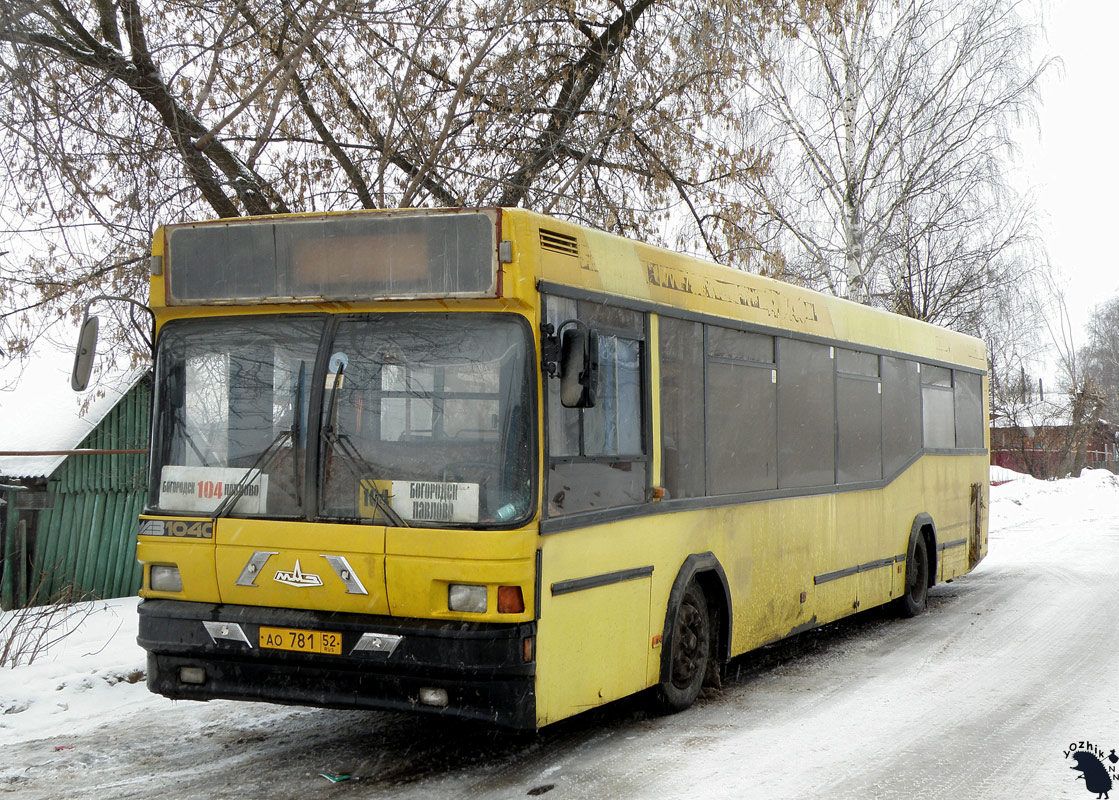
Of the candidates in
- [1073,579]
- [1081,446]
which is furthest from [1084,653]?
[1081,446]

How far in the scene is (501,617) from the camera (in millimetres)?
5512

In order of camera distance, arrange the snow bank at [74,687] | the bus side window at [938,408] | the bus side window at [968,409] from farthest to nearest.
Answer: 1. the bus side window at [968,409]
2. the bus side window at [938,408]
3. the snow bank at [74,687]

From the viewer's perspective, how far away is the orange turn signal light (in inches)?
Result: 217

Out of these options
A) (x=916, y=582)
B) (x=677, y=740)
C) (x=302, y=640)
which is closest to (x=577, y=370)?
(x=302, y=640)

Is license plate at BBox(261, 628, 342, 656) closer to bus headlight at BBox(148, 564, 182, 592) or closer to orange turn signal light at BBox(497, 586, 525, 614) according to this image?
bus headlight at BBox(148, 564, 182, 592)

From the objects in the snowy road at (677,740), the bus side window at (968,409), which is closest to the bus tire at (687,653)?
the snowy road at (677,740)

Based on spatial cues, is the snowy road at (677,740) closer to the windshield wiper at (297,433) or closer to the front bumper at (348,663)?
the front bumper at (348,663)

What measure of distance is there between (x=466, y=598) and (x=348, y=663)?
684mm

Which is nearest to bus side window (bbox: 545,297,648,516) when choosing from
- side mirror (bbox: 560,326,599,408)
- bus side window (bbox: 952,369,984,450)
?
side mirror (bbox: 560,326,599,408)

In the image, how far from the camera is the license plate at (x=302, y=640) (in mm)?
5684

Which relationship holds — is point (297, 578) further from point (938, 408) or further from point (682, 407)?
point (938, 408)

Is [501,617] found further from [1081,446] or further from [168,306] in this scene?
[1081,446]

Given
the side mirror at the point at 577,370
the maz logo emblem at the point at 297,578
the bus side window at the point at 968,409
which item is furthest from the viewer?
the bus side window at the point at 968,409

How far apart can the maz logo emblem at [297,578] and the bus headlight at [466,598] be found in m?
0.69
